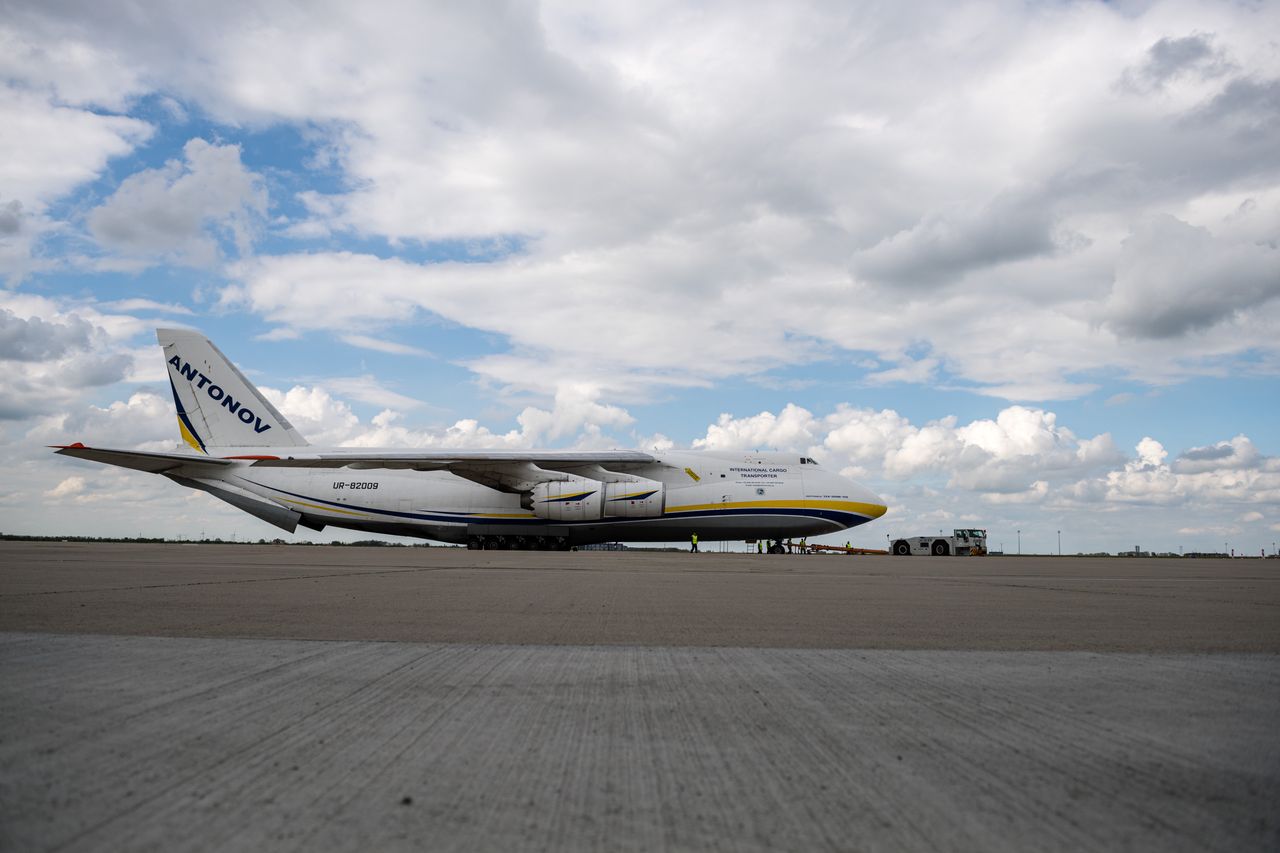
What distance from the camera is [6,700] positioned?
2760 mm

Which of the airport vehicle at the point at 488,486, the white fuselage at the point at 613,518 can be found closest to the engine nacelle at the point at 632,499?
the airport vehicle at the point at 488,486

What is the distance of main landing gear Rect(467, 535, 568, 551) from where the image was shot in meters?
29.2

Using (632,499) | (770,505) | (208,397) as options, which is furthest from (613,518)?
(208,397)

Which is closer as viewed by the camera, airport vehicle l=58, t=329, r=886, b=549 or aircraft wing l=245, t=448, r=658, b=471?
aircraft wing l=245, t=448, r=658, b=471

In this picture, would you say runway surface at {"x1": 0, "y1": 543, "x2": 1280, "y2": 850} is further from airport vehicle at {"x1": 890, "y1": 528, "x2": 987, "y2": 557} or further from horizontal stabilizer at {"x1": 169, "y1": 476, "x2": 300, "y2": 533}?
airport vehicle at {"x1": 890, "y1": 528, "x2": 987, "y2": 557}

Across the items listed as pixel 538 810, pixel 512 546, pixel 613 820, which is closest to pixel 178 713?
pixel 538 810

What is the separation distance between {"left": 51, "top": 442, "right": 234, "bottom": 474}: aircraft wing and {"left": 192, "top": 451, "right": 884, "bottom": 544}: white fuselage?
3.26 ft

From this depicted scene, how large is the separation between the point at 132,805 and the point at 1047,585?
36.8 feet

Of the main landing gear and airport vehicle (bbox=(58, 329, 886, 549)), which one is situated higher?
airport vehicle (bbox=(58, 329, 886, 549))

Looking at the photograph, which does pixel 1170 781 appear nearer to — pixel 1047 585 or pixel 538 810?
pixel 538 810

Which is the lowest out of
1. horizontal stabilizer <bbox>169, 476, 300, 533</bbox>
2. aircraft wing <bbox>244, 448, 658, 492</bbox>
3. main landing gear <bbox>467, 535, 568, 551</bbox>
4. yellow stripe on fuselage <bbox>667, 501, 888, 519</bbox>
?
main landing gear <bbox>467, 535, 568, 551</bbox>

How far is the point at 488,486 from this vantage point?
28.5 metres

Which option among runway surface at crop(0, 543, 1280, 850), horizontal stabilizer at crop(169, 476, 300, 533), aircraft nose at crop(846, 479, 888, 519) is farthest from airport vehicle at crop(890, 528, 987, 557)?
runway surface at crop(0, 543, 1280, 850)

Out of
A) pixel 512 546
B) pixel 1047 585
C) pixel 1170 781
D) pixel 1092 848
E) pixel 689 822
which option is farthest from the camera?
pixel 512 546
